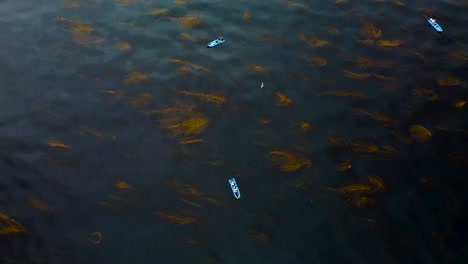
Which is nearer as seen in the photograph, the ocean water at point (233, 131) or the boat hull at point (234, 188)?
the ocean water at point (233, 131)

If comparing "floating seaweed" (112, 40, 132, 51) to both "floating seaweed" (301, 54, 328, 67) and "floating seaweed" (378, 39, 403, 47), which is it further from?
"floating seaweed" (378, 39, 403, 47)

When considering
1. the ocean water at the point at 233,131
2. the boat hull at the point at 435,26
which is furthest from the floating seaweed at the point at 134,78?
the boat hull at the point at 435,26

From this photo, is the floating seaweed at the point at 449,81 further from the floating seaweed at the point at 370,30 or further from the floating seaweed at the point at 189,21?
the floating seaweed at the point at 189,21

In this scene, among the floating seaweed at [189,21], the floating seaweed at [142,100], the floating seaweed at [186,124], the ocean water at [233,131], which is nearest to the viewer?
the ocean water at [233,131]

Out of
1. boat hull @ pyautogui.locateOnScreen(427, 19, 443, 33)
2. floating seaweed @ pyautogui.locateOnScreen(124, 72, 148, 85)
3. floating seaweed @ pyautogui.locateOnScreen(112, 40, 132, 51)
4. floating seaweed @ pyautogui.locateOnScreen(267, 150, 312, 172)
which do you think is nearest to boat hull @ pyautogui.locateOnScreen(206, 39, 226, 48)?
floating seaweed @ pyautogui.locateOnScreen(124, 72, 148, 85)

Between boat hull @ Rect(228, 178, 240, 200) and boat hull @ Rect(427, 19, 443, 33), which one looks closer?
boat hull @ Rect(228, 178, 240, 200)

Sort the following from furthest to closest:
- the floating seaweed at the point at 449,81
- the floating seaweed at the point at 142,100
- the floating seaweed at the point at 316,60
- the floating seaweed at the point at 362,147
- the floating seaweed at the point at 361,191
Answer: the floating seaweed at the point at 316,60, the floating seaweed at the point at 449,81, the floating seaweed at the point at 142,100, the floating seaweed at the point at 362,147, the floating seaweed at the point at 361,191

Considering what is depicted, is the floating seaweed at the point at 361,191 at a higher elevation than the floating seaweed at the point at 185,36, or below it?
below

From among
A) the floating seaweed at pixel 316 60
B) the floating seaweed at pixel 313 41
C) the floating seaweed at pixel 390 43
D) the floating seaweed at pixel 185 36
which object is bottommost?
the floating seaweed at pixel 316 60
